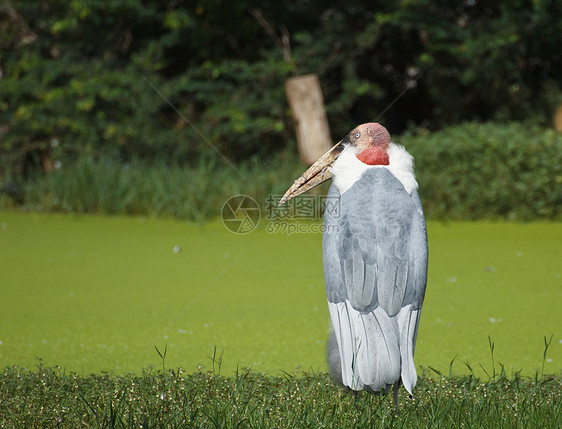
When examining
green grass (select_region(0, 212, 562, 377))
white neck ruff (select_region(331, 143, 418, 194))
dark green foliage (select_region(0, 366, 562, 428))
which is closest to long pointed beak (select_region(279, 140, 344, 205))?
white neck ruff (select_region(331, 143, 418, 194))

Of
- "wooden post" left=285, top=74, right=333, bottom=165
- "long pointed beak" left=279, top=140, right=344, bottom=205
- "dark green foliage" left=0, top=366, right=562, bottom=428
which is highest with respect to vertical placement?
"wooden post" left=285, top=74, right=333, bottom=165

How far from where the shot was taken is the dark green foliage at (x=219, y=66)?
10109mm

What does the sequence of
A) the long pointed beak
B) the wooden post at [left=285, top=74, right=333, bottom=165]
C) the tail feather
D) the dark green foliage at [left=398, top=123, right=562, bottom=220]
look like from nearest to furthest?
the tail feather < the long pointed beak < the dark green foliage at [left=398, top=123, right=562, bottom=220] < the wooden post at [left=285, top=74, right=333, bottom=165]

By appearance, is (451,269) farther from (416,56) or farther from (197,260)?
(416,56)

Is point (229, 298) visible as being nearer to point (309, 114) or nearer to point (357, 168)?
point (357, 168)

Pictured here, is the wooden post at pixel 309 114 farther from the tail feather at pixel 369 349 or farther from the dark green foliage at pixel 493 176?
the tail feather at pixel 369 349

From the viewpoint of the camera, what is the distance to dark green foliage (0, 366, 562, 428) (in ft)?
7.95

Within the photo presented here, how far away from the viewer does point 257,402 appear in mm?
2742

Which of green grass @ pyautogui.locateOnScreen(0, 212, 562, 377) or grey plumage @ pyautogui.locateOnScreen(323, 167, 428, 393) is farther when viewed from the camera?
green grass @ pyautogui.locateOnScreen(0, 212, 562, 377)

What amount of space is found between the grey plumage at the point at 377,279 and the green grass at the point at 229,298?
951 millimetres

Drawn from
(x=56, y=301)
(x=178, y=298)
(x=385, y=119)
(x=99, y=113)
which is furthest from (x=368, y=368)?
(x=385, y=119)

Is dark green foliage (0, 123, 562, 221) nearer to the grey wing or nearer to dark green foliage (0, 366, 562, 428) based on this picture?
dark green foliage (0, 366, 562, 428)

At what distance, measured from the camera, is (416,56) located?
469 inches

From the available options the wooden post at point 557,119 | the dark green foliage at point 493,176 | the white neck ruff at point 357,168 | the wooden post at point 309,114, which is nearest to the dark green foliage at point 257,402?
the white neck ruff at point 357,168
